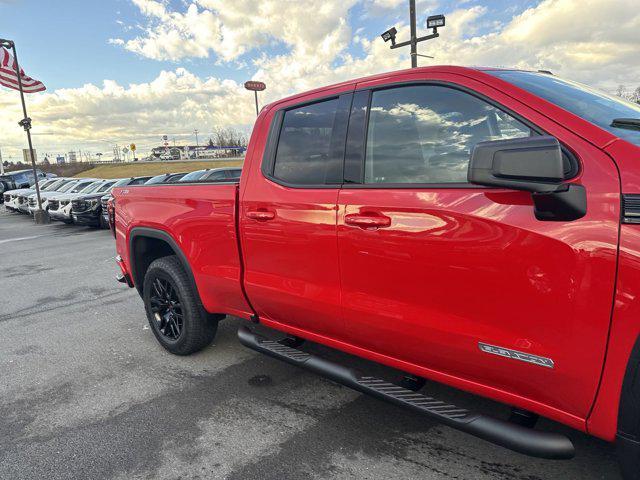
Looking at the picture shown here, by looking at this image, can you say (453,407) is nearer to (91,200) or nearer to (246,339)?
(246,339)

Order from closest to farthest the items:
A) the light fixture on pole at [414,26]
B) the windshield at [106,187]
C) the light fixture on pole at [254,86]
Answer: the light fixture on pole at [414,26] < the windshield at [106,187] < the light fixture on pole at [254,86]

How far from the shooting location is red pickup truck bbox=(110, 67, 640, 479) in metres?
1.64

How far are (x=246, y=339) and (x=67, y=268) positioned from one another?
6.33 m

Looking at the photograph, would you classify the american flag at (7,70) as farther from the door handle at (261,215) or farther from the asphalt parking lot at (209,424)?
the door handle at (261,215)

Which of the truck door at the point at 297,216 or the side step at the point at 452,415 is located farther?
the truck door at the point at 297,216

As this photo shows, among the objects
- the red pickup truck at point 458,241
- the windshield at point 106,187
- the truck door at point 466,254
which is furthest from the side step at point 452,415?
the windshield at point 106,187

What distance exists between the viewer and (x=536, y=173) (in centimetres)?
161

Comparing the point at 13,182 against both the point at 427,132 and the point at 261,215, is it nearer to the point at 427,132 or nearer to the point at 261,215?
the point at 261,215

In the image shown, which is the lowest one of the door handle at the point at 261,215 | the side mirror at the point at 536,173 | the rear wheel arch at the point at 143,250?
the rear wheel arch at the point at 143,250

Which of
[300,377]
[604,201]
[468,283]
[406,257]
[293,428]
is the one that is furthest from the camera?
[300,377]

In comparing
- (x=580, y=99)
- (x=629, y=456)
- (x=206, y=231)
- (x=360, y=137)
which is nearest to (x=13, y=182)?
(x=206, y=231)

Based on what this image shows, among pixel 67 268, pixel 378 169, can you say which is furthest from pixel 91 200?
pixel 378 169

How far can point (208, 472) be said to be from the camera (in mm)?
2445

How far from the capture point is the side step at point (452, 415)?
1.83 m
